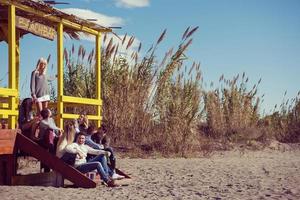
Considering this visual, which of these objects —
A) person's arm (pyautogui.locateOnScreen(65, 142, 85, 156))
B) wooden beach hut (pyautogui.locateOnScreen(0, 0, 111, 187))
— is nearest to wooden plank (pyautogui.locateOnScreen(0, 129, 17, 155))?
wooden beach hut (pyautogui.locateOnScreen(0, 0, 111, 187))

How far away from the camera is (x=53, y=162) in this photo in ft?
28.0

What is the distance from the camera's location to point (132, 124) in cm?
1309

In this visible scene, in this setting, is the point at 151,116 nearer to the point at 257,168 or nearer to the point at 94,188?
the point at 257,168

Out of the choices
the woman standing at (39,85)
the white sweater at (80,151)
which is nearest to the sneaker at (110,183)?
the white sweater at (80,151)

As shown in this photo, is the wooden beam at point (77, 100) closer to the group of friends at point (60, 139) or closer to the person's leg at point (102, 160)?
the group of friends at point (60, 139)

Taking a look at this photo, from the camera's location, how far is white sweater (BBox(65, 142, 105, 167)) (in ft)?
28.2

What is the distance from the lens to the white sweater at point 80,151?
28.2 feet

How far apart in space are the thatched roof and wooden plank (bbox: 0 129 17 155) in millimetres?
2092

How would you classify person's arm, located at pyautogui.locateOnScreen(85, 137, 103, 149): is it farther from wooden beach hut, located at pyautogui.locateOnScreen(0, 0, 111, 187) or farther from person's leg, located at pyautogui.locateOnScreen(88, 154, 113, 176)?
wooden beach hut, located at pyautogui.locateOnScreen(0, 0, 111, 187)

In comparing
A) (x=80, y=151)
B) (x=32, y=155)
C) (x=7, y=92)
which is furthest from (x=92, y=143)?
(x=7, y=92)

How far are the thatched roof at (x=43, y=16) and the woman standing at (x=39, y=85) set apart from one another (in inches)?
33.5

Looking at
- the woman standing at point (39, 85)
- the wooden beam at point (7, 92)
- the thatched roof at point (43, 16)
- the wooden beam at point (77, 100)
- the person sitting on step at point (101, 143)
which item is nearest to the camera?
the wooden beam at point (7, 92)

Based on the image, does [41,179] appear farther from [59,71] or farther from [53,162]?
[59,71]

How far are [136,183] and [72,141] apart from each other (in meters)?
1.29
